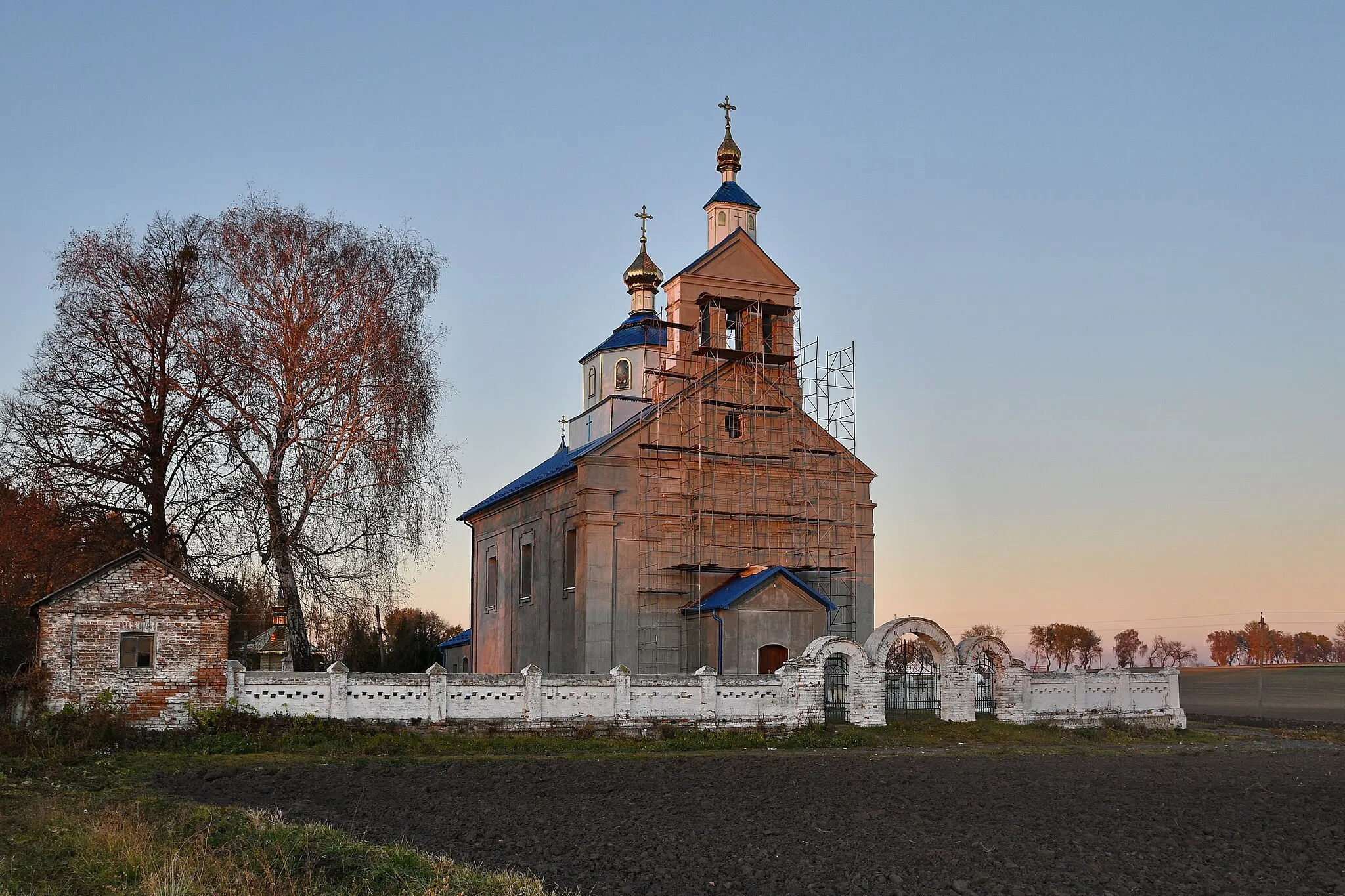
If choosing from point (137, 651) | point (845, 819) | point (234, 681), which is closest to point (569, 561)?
point (234, 681)

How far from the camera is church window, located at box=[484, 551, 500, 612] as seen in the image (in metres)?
40.9

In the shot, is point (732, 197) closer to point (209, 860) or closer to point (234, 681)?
point (234, 681)

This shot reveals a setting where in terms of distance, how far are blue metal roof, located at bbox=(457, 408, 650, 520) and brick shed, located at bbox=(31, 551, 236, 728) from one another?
458 inches

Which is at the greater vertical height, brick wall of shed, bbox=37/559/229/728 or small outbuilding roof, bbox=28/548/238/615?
small outbuilding roof, bbox=28/548/238/615

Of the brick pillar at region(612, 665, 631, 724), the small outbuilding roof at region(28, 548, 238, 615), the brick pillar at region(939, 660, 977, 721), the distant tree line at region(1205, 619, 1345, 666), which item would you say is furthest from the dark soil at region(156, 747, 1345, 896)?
the distant tree line at region(1205, 619, 1345, 666)

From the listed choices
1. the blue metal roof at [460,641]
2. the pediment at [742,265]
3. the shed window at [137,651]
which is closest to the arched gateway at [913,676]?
the pediment at [742,265]

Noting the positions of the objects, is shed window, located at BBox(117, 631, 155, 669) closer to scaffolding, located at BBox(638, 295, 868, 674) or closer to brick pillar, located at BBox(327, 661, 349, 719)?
brick pillar, located at BBox(327, 661, 349, 719)

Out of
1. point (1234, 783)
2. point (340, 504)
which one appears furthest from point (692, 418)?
point (1234, 783)

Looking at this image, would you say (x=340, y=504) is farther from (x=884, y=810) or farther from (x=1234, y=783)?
(x=1234, y=783)

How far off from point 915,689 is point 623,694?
28.5 feet

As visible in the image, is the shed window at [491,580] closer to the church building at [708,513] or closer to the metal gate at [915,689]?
the church building at [708,513]

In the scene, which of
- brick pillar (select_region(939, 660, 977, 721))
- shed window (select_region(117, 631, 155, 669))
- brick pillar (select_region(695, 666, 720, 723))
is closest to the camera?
shed window (select_region(117, 631, 155, 669))

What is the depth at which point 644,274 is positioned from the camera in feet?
144

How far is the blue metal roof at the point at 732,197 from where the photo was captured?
38.1m
